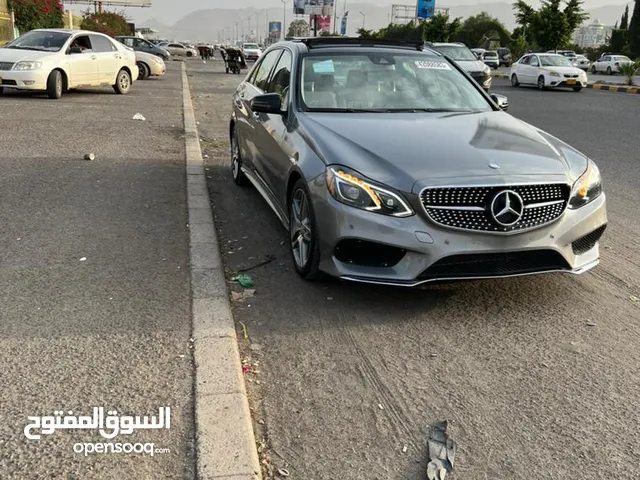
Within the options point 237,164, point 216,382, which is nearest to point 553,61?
point 237,164

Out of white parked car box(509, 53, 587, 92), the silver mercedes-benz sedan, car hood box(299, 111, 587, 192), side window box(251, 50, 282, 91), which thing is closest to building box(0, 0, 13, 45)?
white parked car box(509, 53, 587, 92)

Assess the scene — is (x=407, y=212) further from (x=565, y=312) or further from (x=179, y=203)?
(x=179, y=203)

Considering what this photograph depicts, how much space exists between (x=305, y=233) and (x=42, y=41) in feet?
45.2

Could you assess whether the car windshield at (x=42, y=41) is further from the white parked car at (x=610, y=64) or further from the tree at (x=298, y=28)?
the tree at (x=298, y=28)

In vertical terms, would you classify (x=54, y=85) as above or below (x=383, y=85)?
below

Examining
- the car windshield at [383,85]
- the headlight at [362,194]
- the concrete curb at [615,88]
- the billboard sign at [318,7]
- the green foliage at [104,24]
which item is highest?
the billboard sign at [318,7]

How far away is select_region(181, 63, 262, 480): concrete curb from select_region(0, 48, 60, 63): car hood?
11.5m

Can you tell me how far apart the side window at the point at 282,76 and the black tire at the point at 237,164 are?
49.9 inches

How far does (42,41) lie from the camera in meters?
15.7

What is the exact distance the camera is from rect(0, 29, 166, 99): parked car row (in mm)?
14711

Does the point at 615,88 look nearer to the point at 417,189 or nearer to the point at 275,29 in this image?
the point at 417,189

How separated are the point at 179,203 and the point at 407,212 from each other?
335 cm

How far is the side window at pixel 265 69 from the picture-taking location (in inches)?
254

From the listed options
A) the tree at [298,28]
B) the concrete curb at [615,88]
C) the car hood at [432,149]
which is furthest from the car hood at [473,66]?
the tree at [298,28]
